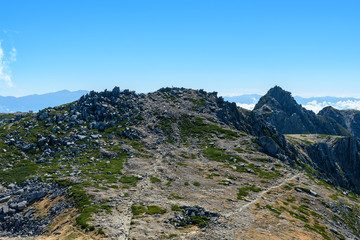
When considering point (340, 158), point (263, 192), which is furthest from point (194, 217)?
point (340, 158)

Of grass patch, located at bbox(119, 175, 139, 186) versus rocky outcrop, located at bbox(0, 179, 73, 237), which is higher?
grass patch, located at bbox(119, 175, 139, 186)

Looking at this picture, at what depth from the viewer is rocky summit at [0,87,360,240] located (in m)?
40.8

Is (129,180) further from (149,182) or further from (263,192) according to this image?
(263,192)

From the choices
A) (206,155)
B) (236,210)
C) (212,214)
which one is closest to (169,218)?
(212,214)

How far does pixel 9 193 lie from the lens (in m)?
55.5

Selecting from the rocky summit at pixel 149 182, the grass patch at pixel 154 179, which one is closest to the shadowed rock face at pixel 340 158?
the rocky summit at pixel 149 182

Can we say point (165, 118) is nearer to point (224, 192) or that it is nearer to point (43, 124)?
point (43, 124)

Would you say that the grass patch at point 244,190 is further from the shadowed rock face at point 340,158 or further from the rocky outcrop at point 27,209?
the shadowed rock face at point 340,158

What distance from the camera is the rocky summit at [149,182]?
134 feet

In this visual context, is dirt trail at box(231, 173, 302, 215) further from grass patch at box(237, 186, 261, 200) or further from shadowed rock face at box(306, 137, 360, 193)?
shadowed rock face at box(306, 137, 360, 193)

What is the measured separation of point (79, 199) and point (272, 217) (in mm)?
40540

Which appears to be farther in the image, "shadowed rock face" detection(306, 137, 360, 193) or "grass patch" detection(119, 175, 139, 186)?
"shadowed rock face" detection(306, 137, 360, 193)

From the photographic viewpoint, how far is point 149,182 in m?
63.0

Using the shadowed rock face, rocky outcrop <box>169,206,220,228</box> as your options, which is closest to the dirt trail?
rocky outcrop <box>169,206,220,228</box>
